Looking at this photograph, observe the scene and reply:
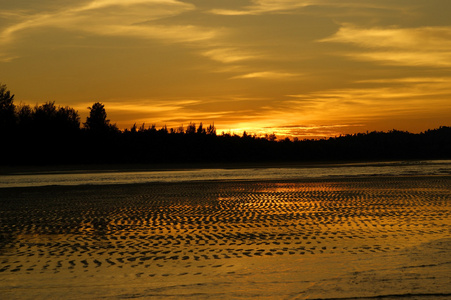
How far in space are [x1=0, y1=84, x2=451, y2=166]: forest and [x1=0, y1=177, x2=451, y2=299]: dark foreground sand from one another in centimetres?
6830

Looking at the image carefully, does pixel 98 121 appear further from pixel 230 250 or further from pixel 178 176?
pixel 230 250

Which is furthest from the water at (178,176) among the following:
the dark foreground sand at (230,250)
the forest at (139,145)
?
the forest at (139,145)

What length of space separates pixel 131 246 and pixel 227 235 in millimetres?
2545

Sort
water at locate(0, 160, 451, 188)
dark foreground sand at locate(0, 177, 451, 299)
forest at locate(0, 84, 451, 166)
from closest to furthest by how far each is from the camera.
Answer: dark foreground sand at locate(0, 177, 451, 299) < water at locate(0, 160, 451, 188) < forest at locate(0, 84, 451, 166)

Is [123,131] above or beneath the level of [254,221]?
above

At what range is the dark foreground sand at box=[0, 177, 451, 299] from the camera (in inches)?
320

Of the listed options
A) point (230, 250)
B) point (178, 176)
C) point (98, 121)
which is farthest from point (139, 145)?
point (230, 250)

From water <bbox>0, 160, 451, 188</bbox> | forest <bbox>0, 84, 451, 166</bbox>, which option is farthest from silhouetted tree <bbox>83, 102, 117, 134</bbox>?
water <bbox>0, 160, 451, 188</bbox>

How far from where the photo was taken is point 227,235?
43.9 feet

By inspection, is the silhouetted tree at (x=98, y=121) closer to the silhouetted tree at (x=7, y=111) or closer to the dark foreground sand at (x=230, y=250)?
the silhouetted tree at (x=7, y=111)

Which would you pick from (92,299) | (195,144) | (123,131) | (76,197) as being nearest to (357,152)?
(195,144)

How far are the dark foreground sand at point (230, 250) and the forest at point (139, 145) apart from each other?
6830cm

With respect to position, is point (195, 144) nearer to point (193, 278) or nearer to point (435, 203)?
point (435, 203)

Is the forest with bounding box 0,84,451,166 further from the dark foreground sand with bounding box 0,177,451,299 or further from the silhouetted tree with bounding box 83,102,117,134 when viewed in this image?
the dark foreground sand with bounding box 0,177,451,299
